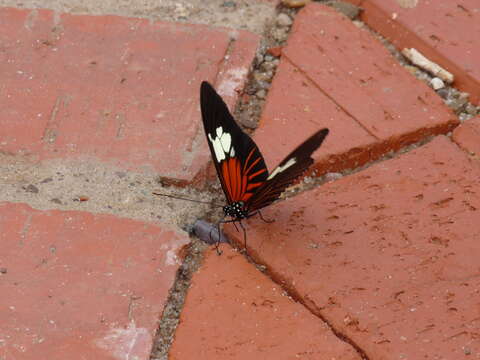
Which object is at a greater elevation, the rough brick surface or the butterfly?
the rough brick surface

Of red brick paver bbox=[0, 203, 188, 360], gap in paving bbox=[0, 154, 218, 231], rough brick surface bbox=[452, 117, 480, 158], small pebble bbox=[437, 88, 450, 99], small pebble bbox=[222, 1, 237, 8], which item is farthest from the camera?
small pebble bbox=[222, 1, 237, 8]

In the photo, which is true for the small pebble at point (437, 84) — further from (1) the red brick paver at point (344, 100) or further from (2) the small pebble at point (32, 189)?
(2) the small pebble at point (32, 189)

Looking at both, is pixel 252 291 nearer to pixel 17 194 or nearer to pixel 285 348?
pixel 285 348

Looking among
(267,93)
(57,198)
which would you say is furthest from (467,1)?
(57,198)

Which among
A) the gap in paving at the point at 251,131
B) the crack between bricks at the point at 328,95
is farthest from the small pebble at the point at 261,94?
the crack between bricks at the point at 328,95

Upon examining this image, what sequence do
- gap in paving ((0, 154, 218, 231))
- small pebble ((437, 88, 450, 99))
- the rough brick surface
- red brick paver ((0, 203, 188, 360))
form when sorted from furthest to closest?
small pebble ((437, 88, 450, 99)), the rough brick surface, gap in paving ((0, 154, 218, 231)), red brick paver ((0, 203, 188, 360))

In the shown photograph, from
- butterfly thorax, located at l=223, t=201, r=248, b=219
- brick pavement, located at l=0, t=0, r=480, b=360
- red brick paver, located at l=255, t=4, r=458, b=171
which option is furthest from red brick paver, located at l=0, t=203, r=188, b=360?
red brick paver, located at l=255, t=4, r=458, b=171

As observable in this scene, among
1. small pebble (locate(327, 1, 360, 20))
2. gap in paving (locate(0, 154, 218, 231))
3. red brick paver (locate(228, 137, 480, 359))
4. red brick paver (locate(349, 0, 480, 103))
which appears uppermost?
red brick paver (locate(349, 0, 480, 103))

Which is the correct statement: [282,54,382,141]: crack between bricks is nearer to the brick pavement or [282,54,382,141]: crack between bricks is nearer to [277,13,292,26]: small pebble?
the brick pavement
